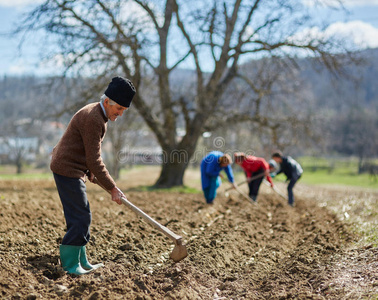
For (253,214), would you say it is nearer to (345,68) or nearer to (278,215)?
(278,215)

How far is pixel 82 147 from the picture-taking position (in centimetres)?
375

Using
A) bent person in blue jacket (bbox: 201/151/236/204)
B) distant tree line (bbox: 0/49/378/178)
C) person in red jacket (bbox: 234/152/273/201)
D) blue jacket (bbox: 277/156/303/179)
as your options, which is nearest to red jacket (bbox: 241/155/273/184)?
person in red jacket (bbox: 234/152/273/201)

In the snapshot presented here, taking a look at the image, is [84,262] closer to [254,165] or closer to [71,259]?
[71,259]

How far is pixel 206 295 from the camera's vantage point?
12.3 ft

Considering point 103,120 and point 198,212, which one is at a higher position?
point 103,120

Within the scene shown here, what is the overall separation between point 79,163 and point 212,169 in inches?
184

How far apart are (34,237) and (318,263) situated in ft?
11.8

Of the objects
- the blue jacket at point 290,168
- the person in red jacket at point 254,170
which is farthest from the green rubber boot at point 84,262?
the blue jacket at point 290,168

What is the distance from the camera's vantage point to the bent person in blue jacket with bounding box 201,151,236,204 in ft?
25.7

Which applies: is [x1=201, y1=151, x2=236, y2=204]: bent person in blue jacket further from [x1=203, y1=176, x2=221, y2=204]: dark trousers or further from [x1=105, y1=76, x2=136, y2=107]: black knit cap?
[x1=105, y1=76, x2=136, y2=107]: black knit cap

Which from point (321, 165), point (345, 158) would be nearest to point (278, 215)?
point (321, 165)

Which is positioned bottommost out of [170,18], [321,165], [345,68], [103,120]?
[321,165]

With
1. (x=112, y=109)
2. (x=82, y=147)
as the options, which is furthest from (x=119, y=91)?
(x=82, y=147)

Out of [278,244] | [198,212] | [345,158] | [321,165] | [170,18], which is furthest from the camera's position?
[345,158]
